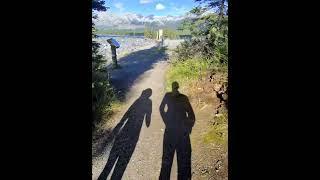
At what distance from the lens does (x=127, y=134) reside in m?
9.21

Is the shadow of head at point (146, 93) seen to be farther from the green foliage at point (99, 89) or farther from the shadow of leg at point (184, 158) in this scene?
the shadow of leg at point (184, 158)

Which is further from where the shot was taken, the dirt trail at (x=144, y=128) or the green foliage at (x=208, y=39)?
the green foliage at (x=208, y=39)

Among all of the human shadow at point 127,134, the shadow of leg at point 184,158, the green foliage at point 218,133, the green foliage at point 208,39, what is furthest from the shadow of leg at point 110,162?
the green foliage at point 208,39

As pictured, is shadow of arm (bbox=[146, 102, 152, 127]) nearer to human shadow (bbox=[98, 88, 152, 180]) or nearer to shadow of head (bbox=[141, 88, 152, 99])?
human shadow (bbox=[98, 88, 152, 180])

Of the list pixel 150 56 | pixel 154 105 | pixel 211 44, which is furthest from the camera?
pixel 150 56

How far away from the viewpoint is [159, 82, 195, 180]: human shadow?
7062 millimetres

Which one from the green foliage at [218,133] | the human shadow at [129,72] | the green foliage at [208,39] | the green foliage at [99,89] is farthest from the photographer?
the human shadow at [129,72]

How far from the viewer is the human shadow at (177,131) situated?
7.06 meters

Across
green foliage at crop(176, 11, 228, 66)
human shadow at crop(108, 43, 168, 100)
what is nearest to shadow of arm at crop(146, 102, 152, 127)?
human shadow at crop(108, 43, 168, 100)

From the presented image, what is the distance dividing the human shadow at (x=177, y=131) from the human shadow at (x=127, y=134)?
0.62 metres
